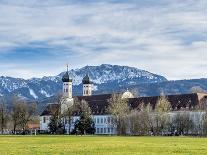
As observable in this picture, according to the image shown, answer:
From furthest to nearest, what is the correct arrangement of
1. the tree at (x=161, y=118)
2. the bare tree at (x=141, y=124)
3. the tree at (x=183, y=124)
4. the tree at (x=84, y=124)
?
the tree at (x=84, y=124) → the tree at (x=183, y=124) → the tree at (x=161, y=118) → the bare tree at (x=141, y=124)

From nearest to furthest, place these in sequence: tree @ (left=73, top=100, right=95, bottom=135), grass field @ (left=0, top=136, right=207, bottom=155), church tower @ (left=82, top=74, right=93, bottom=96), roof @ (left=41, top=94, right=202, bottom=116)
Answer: grass field @ (left=0, top=136, right=207, bottom=155)
tree @ (left=73, top=100, right=95, bottom=135)
roof @ (left=41, top=94, right=202, bottom=116)
church tower @ (left=82, top=74, right=93, bottom=96)

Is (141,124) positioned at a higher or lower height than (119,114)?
lower

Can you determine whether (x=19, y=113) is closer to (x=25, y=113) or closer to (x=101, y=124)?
(x=25, y=113)

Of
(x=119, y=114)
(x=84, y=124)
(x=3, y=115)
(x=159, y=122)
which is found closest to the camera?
(x=159, y=122)

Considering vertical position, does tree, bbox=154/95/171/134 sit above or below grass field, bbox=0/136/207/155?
above

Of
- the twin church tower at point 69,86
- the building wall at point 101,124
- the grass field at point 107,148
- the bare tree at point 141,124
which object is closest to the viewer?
the grass field at point 107,148

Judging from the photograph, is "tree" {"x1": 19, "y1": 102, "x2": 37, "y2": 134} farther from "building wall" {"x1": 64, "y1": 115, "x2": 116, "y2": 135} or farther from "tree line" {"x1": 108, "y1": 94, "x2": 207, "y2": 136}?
"tree line" {"x1": 108, "y1": 94, "x2": 207, "y2": 136}

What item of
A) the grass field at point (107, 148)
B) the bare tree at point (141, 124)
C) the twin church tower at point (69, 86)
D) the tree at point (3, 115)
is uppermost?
the twin church tower at point (69, 86)

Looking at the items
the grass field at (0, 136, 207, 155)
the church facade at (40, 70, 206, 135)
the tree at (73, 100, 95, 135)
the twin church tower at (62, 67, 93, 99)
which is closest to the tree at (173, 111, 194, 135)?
the church facade at (40, 70, 206, 135)

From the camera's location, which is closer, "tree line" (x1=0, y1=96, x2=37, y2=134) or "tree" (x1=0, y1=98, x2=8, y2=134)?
"tree line" (x1=0, y1=96, x2=37, y2=134)

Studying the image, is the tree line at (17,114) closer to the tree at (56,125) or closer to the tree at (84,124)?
the tree at (56,125)

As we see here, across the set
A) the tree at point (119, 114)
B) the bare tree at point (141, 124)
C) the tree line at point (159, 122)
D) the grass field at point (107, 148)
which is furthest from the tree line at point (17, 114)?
the grass field at point (107, 148)

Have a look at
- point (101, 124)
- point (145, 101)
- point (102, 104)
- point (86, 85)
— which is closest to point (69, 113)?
point (145, 101)

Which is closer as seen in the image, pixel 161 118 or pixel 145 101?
pixel 161 118
